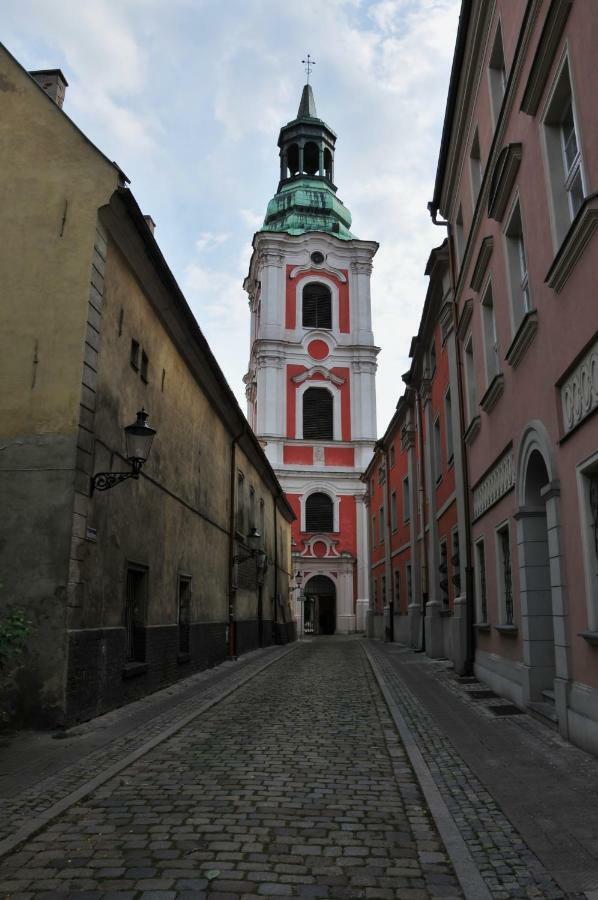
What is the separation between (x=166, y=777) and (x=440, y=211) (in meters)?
14.4

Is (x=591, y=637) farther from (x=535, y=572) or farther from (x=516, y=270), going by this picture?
(x=516, y=270)

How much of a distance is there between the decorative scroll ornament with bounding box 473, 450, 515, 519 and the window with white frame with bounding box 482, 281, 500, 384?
64.5 inches

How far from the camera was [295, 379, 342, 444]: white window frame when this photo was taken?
4619cm

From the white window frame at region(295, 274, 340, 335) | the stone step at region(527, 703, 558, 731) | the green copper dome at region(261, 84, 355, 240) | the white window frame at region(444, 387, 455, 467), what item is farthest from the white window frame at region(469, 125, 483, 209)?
the green copper dome at region(261, 84, 355, 240)

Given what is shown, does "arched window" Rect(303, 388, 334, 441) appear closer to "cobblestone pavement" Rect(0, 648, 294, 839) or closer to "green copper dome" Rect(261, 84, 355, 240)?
"green copper dome" Rect(261, 84, 355, 240)

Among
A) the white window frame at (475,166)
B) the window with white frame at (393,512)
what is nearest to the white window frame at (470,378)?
the white window frame at (475,166)

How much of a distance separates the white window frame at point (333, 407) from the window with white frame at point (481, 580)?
104 feet

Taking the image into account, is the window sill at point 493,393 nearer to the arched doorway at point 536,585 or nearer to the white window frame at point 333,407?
the arched doorway at point 536,585

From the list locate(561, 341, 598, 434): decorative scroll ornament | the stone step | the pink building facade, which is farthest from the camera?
the stone step

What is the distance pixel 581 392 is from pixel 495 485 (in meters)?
5.05

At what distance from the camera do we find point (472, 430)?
14195mm

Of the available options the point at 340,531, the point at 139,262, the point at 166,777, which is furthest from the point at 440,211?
the point at 340,531

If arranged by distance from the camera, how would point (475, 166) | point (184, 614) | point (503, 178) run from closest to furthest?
point (503, 178)
point (475, 166)
point (184, 614)

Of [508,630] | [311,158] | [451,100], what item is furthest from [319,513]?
[508,630]
